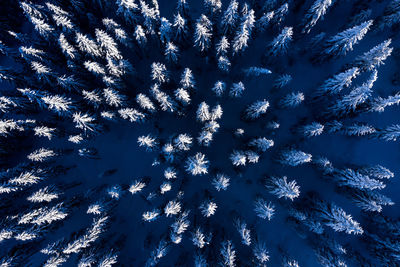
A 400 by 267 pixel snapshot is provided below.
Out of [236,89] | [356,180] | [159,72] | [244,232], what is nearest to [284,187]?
[244,232]

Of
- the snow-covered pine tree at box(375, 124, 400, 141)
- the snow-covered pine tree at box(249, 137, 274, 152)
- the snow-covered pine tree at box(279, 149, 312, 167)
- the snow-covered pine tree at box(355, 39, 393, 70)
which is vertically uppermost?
the snow-covered pine tree at box(355, 39, 393, 70)

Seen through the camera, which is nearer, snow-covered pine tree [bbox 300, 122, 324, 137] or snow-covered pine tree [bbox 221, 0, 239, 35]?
snow-covered pine tree [bbox 221, 0, 239, 35]

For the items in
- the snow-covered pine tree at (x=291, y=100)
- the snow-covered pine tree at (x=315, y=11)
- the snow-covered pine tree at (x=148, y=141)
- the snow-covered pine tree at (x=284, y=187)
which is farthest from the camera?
the snow-covered pine tree at (x=291, y=100)

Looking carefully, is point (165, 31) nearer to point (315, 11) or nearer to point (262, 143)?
point (262, 143)

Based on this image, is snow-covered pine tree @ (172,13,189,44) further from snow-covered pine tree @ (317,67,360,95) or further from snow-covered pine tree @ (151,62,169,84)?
snow-covered pine tree @ (317,67,360,95)

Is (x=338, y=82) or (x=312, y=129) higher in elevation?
(x=338, y=82)

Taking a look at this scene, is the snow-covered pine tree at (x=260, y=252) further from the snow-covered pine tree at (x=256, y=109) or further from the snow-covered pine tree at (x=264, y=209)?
the snow-covered pine tree at (x=256, y=109)

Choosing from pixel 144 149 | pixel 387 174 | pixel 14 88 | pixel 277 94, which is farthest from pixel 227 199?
pixel 14 88

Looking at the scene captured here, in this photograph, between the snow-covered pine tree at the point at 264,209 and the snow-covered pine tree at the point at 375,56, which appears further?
the snow-covered pine tree at the point at 375,56

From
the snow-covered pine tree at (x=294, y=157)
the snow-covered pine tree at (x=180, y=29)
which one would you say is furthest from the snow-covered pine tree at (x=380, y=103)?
the snow-covered pine tree at (x=180, y=29)

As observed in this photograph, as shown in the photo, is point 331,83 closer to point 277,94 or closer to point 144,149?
point 277,94

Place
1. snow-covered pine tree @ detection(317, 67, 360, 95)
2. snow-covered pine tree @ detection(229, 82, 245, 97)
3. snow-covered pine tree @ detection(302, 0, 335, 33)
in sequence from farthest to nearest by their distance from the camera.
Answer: snow-covered pine tree @ detection(229, 82, 245, 97) < snow-covered pine tree @ detection(302, 0, 335, 33) < snow-covered pine tree @ detection(317, 67, 360, 95)

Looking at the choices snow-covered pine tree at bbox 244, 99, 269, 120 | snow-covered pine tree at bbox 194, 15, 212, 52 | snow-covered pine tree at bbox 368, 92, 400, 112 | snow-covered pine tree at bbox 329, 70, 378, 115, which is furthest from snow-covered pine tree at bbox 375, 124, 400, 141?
snow-covered pine tree at bbox 194, 15, 212, 52
